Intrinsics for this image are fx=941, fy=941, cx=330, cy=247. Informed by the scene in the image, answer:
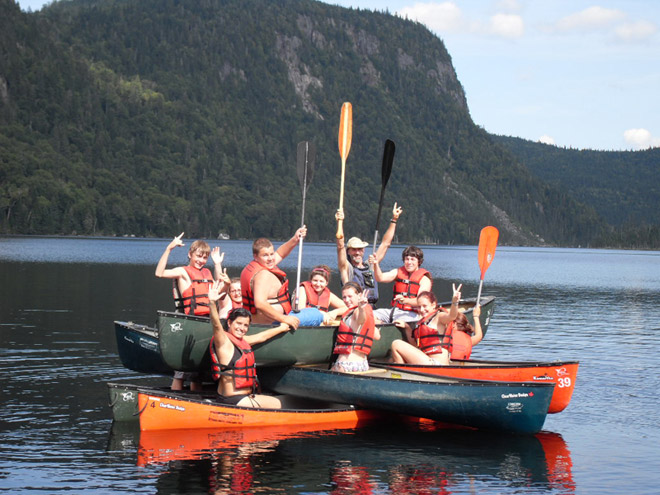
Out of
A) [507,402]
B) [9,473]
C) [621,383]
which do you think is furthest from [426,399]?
[621,383]

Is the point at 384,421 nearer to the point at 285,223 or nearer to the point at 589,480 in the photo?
the point at 589,480

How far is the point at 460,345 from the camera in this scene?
13.9m

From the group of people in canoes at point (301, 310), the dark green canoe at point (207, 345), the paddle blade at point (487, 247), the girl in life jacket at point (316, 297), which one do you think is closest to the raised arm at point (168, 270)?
the group of people in canoes at point (301, 310)

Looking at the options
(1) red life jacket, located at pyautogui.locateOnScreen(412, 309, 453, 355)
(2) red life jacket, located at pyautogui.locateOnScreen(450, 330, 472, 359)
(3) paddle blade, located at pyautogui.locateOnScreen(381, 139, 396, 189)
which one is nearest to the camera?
(1) red life jacket, located at pyautogui.locateOnScreen(412, 309, 453, 355)

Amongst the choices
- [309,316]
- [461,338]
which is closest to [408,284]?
[461,338]

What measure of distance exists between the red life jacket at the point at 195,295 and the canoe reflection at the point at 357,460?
5.81ft

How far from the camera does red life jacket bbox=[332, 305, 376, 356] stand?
12.0m

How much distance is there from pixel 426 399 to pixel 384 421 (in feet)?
3.73

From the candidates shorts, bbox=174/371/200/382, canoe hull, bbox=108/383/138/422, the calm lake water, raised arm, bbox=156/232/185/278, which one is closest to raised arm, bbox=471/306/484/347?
the calm lake water

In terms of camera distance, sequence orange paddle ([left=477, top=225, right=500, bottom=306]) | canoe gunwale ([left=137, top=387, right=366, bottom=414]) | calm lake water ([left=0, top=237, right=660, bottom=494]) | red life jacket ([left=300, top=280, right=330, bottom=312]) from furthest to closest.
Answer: orange paddle ([left=477, top=225, right=500, bottom=306]), red life jacket ([left=300, top=280, right=330, bottom=312]), canoe gunwale ([left=137, top=387, right=366, bottom=414]), calm lake water ([left=0, top=237, right=660, bottom=494])

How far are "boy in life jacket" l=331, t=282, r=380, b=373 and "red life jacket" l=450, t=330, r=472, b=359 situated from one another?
76.9 inches

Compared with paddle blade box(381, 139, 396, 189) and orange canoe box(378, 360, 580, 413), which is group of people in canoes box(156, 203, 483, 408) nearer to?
orange canoe box(378, 360, 580, 413)

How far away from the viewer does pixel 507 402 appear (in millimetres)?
11461

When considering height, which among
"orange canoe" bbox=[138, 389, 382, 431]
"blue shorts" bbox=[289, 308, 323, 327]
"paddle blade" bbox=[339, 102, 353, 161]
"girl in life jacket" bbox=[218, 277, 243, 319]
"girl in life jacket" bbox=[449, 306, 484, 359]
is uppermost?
"paddle blade" bbox=[339, 102, 353, 161]
